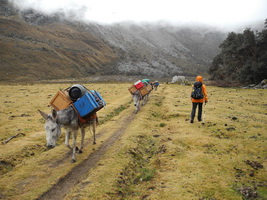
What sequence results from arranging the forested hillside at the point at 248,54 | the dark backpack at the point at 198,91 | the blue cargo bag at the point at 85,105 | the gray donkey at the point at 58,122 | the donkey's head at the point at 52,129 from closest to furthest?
the donkey's head at the point at 52,129
the gray donkey at the point at 58,122
the blue cargo bag at the point at 85,105
the dark backpack at the point at 198,91
the forested hillside at the point at 248,54

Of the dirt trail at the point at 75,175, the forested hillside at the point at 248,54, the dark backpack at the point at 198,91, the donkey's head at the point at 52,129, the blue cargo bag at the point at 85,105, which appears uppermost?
the forested hillside at the point at 248,54

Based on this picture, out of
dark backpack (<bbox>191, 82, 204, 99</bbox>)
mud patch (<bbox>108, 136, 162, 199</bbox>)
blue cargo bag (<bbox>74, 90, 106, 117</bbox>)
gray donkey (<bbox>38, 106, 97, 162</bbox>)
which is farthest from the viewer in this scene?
dark backpack (<bbox>191, 82, 204, 99</bbox>)

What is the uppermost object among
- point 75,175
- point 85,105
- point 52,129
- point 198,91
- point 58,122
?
point 198,91

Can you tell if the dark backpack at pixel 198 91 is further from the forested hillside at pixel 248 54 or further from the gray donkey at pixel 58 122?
the forested hillside at pixel 248 54

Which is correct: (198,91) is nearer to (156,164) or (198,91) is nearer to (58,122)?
(156,164)

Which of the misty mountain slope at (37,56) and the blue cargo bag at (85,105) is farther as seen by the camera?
the misty mountain slope at (37,56)

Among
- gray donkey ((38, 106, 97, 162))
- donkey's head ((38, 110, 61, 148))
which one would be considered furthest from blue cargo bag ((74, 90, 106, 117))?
donkey's head ((38, 110, 61, 148))

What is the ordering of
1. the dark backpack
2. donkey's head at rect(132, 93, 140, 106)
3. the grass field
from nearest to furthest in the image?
the grass field → the dark backpack → donkey's head at rect(132, 93, 140, 106)

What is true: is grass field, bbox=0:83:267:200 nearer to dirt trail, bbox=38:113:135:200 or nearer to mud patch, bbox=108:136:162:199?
mud patch, bbox=108:136:162:199

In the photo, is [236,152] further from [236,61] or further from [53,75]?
[53,75]

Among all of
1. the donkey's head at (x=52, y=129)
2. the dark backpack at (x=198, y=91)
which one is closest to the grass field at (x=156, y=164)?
the donkey's head at (x=52, y=129)

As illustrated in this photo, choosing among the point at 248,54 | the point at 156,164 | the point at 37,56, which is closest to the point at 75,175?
the point at 156,164

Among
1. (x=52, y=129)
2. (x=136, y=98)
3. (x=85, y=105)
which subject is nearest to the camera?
(x=52, y=129)

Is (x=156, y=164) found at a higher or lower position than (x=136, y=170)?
higher
